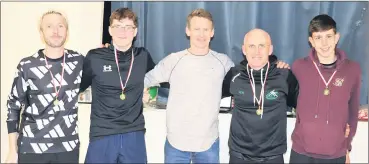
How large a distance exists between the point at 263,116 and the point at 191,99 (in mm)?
448

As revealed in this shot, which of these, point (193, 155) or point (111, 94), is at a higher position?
point (111, 94)

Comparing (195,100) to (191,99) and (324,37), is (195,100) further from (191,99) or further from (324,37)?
(324,37)

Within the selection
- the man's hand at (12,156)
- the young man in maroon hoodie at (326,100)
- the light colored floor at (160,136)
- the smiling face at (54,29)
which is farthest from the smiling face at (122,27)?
the young man in maroon hoodie at (326,100)

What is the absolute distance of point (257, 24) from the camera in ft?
9.37

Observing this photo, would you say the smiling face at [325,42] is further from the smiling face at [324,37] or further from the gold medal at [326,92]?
the gold medal at [326,92]

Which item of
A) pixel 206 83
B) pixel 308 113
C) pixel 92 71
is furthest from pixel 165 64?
pixel 308 113

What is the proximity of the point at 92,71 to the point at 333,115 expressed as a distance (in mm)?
1481

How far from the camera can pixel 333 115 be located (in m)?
2.27

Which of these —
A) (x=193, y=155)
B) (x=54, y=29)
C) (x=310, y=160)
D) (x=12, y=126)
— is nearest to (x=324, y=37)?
(x=310, y=160)

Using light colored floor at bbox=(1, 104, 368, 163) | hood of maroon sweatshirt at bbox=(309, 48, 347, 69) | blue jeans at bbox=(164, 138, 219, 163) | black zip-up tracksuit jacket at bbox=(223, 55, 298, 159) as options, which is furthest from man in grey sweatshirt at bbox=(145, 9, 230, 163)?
hood of maroon sweatshirt at bbox=(309, 48, 347, 69)

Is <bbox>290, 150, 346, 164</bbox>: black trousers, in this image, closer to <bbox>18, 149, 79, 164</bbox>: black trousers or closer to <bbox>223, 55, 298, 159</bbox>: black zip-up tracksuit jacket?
<bbox>223, 55, 298, 159</bbox>: black zip-up tracksuit jacket

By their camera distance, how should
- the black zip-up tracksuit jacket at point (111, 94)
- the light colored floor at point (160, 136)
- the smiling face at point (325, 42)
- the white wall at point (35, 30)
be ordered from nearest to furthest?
the smiling face at point (325, 42), the black zip-up tracksuit jacket at point (111, 94), the light colored floor at point (160, 136), the white wall at point (35, 30)

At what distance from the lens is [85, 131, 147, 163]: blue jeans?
237 cm

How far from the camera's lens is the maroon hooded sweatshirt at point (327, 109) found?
2271 millimetres
